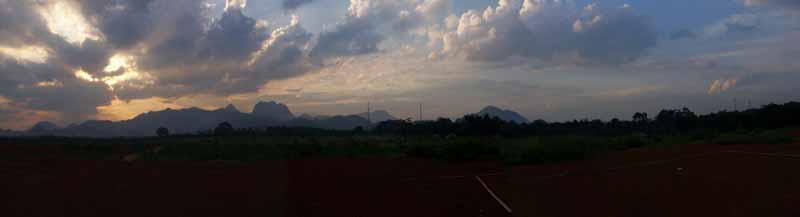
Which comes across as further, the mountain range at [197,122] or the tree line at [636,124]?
the mountain range at [197,122]

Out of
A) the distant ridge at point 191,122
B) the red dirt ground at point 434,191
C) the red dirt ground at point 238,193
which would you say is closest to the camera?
the red dirt ground at point 434,191

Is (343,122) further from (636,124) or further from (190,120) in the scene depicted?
(636,124)

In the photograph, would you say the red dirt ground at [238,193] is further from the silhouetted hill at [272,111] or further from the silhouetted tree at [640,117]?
the silhouetted hill at [272,111]

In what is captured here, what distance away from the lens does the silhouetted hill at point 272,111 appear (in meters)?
142

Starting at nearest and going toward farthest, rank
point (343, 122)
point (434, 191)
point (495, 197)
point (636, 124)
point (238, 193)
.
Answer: point (495, 197), point (238, 193), point (434, 191), point (636, 124), point (343, 122)

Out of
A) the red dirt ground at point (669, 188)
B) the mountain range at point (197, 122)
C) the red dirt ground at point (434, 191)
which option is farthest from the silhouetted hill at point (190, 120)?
the red dirt ground at point (669, 188)

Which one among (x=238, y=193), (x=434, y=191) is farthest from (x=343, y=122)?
(x=238, y=193)

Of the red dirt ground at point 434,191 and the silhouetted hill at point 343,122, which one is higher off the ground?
the silhouetted hill at point 343,122

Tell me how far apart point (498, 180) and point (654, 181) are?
14.6 feet

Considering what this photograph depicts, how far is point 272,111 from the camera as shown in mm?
149625

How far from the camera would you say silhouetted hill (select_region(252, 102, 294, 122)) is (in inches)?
5591

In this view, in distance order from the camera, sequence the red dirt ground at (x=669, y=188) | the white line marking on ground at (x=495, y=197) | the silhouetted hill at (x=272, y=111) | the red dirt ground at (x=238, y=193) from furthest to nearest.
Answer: the silhouetted hill at (x=272, y=111) → the white line marking on ground at (x=495, y=197) → the red dirt ground at (x=238, y=193) → the red dirt ground at (x=669, y=188)

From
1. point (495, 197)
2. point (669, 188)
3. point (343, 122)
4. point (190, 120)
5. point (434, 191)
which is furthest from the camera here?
point (190, 120)

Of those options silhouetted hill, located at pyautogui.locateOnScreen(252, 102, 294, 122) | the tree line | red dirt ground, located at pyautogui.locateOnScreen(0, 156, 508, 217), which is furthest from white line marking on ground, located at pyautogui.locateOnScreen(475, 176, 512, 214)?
silhouetted hill, located at pyautogui.locateOnScreen(252, 102, 294, 122)
